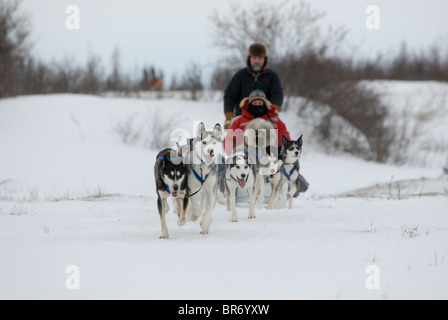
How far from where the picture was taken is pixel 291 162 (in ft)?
21.3

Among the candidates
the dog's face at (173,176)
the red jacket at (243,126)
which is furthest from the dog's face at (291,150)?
the dog's face at (173,176)

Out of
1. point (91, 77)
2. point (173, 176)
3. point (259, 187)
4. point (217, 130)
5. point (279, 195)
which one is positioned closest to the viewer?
point (173, 176)

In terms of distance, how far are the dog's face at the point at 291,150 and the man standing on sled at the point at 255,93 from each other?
10.0 inches

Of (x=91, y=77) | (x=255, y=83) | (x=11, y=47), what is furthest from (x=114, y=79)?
(x=255, y=83)

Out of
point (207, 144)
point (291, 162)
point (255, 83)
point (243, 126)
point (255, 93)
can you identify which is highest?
point (255, 83)

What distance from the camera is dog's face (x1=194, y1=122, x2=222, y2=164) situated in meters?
4.70

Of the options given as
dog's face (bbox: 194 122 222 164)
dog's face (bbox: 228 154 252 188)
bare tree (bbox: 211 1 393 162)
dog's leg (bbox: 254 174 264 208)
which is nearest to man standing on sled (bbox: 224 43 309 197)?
dog's leg (bbox: 254 174 264 208)

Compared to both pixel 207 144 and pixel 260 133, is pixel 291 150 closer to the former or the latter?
pixel 260 133

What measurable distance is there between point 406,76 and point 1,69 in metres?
31.2

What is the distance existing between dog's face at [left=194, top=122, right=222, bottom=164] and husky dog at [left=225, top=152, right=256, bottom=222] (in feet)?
2.25

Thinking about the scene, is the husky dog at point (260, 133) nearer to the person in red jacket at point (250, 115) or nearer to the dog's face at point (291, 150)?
the person in red jacket at point (250, 115)

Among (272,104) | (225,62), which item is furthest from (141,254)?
(225,62)

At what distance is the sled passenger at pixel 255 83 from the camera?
6.52 metres

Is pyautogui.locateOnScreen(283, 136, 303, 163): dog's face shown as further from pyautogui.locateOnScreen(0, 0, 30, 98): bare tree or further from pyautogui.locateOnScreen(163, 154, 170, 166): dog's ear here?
pyautogui.locateOnScreen(0, 0, 30, 98): bare tree
